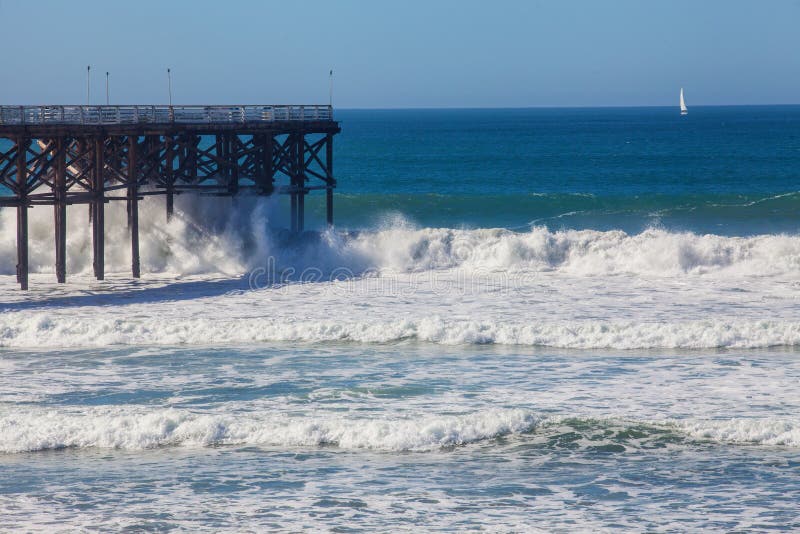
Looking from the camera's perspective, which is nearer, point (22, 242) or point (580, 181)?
point (22, 242)

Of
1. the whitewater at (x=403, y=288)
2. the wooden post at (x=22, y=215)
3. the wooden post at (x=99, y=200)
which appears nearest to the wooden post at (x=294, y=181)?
the whitewater at (x=403, y=288)

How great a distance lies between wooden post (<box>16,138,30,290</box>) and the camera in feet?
102

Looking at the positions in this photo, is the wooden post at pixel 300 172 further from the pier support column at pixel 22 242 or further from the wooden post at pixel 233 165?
the pier support column at pixel 22 242

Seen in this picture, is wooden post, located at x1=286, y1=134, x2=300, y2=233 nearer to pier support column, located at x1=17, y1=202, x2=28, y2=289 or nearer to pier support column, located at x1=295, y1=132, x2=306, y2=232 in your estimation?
pier support column, located at x1=295, y1=132, x2=306, y2=232

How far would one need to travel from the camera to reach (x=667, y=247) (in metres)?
35.0

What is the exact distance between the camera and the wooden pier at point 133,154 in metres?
31.7

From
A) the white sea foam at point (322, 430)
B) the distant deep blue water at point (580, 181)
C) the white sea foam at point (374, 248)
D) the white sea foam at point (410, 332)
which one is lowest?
the white sea foam at point (322, 430)

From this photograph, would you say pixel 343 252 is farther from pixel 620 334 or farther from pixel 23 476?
pixel 23 476

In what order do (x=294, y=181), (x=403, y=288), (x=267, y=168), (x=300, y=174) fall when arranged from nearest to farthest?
(x=403, y=288) < (x=267, y=168) < (x=300, y=174) < (x=294, y=181)

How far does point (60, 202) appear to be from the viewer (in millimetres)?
31734

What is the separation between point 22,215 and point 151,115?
505 cm

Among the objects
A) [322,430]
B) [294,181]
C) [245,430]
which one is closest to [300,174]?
[294,181]

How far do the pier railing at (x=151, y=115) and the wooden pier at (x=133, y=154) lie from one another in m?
0.03

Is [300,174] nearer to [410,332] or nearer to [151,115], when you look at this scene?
[151,115]
